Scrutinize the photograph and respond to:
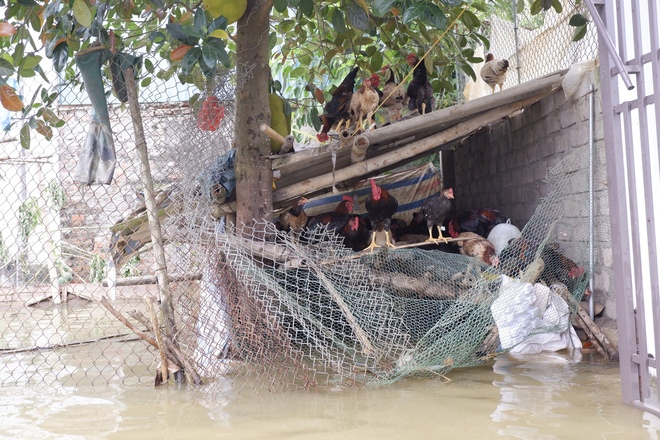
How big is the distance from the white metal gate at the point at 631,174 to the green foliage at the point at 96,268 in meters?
6.22

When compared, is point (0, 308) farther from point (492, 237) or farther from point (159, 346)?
point (492, 237)

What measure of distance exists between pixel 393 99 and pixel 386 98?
0.39m

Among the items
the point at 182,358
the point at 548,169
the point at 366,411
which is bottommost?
the point at 366,411

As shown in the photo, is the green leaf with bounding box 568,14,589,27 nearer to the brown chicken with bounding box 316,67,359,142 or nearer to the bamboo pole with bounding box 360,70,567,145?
the bamboo pole with bounding box 360,70,567,145

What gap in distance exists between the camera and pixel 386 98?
192 inches

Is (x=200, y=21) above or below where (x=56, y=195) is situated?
above

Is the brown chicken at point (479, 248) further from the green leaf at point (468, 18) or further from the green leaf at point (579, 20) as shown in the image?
the green leaf at point (579, 20)

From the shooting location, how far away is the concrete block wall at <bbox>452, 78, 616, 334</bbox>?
4184mm

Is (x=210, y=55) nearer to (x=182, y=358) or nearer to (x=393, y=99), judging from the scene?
(x=182, y=358)

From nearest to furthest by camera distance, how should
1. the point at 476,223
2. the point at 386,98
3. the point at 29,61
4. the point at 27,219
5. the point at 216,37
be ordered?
the point at 216,37 → the point at 29,61 → the point at 386,98 → the point at 476,223 → the point at 27,219

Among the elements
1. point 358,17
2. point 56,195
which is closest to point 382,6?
point 358,17

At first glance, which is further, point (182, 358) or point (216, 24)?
point (182, 358)

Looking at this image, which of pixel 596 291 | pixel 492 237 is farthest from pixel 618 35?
pixel 492 237

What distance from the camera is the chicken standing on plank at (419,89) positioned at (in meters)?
5.29
